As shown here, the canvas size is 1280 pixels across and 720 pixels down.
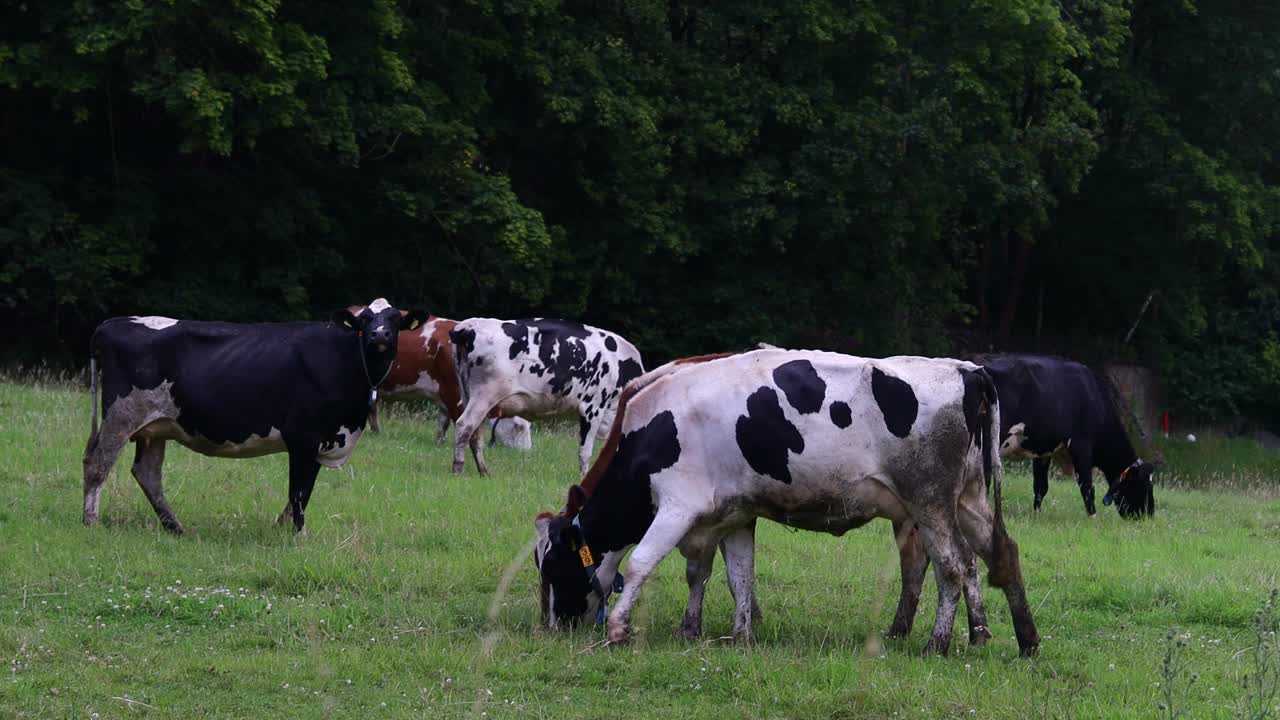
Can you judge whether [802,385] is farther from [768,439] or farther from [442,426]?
[442,426]

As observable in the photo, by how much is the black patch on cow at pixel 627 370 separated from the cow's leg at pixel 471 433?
1910 mm

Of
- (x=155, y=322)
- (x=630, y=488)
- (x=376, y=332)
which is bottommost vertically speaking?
(x=630, y=488)

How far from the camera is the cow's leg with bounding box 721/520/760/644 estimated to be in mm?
9781

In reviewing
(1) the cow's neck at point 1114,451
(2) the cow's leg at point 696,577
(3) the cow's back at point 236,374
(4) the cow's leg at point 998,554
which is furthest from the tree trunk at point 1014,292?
(2) the cow's leg at point 696,577

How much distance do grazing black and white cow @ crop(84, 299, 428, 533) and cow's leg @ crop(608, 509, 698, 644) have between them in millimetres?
4061

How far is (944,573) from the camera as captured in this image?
9.53m

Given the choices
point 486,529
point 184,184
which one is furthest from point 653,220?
point 486,529

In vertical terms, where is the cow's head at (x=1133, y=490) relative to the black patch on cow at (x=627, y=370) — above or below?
below

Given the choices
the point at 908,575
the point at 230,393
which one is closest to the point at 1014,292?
the point at 230,393

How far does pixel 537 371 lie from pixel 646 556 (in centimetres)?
984

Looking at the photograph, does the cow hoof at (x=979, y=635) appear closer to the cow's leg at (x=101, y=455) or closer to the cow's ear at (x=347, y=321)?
the cow's ear at (x=347, y=321)

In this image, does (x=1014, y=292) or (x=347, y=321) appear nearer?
(x=347, y=321)

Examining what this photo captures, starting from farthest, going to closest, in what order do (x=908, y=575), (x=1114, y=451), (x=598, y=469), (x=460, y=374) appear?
(x=460, y=374), (x=1114, y=451), (x=598, y=469), (x=908, y=575)

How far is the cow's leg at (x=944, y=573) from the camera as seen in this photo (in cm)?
949
